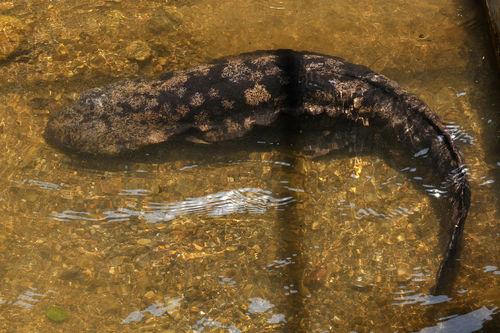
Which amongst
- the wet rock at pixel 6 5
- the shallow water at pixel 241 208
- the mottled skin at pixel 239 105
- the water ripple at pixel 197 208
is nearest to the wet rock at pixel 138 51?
the shallow water at pixel 241 208

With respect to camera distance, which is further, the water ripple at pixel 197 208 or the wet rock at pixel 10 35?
the wet rock at pixel 10 35

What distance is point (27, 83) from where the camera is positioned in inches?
267

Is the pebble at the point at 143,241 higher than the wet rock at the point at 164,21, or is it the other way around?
the wet rock at the point at 164,21

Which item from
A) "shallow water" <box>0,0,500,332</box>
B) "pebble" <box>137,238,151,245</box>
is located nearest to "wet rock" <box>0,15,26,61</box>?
"shallow water" <box>0,0,500,332</box>

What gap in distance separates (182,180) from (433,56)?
3397mm

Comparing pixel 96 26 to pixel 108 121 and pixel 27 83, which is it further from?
pixel 108 121

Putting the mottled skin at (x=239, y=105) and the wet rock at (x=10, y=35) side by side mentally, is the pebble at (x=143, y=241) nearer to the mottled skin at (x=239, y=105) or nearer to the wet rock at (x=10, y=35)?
the mottled skin at (x=239, y=105)

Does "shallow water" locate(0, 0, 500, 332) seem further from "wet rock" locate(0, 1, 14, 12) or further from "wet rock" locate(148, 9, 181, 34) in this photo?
"wet rock" locate(0, 1, 14, 12)

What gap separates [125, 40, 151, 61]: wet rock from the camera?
22.9 feet

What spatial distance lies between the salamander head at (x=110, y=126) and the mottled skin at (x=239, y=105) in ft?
0.03

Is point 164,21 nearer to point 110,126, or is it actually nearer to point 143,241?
point 110,126

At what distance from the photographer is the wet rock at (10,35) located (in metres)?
7.09

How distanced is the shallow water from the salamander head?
173 mm

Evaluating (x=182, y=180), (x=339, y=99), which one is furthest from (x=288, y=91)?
(x=182, y=180)
